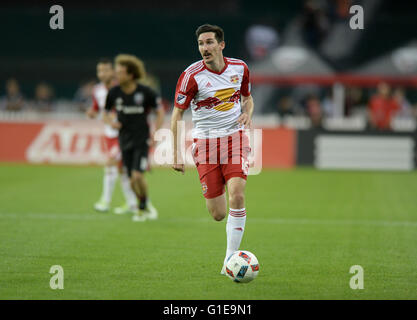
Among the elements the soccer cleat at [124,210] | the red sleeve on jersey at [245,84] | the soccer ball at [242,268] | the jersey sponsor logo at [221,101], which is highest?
the red sleeve on jersey at [245,84]

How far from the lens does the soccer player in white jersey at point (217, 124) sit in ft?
25.6

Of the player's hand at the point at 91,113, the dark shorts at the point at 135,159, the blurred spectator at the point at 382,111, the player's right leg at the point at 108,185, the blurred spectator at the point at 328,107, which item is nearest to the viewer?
the dark shorts at the point at 135,159

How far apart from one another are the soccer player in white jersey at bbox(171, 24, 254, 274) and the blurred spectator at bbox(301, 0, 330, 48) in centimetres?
2255

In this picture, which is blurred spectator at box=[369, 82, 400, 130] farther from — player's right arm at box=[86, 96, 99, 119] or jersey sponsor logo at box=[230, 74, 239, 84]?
jersey sponsor logo at box=[230, 74, 239, 84]

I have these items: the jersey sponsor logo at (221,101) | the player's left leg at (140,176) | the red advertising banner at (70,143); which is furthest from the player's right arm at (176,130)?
the red advertising banner at (70,143)

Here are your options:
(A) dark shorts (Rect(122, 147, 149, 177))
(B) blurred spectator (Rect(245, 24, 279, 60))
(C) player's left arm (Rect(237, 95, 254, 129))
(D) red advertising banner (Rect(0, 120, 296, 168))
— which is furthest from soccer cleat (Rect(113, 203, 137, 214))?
(B) blurred spectator (Rect(245, 24, 279, 60))

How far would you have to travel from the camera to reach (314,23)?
3016 centimetres

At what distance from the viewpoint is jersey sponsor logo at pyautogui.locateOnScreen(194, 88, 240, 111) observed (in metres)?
7.98

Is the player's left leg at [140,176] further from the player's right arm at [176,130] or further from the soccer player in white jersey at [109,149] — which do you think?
the player's right arm at [176,130]

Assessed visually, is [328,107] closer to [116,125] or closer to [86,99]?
[86,99]

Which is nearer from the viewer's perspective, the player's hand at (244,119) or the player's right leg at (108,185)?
the player's hand at (244,119)

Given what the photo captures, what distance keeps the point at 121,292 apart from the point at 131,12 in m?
26.1

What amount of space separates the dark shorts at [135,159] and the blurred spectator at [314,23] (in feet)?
63.6
